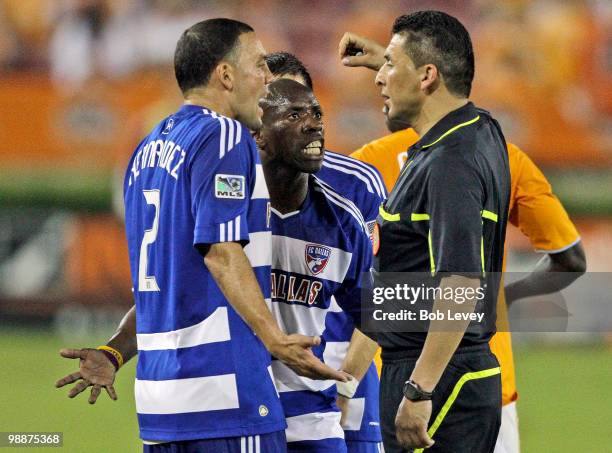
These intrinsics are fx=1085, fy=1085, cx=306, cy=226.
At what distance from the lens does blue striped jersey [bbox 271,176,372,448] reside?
436 centimetres

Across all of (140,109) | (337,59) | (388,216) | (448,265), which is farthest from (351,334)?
(337,59)

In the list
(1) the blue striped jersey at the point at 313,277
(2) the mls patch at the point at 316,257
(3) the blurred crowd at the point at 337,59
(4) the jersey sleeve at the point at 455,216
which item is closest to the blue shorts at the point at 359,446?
(1) the blue striped jersey at the point at 313,277

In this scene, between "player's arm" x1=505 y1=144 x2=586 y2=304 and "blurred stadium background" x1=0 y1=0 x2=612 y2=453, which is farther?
"blurred stadium background" x1=0 y1=0 x2=612 y2=453

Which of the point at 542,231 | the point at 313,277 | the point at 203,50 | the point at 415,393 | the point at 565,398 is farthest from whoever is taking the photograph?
Result: the point at 565,398

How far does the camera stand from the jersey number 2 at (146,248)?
3.68 metres

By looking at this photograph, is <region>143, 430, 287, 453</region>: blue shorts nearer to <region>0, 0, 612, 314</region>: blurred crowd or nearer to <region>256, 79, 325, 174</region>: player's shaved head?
<region>256, 79, 325, 174</region>: player's shaved head

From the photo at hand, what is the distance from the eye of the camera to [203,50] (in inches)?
152

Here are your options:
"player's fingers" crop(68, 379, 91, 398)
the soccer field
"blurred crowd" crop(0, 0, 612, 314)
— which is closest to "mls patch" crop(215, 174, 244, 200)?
"player's fingers" crop(68, 379, 91, 398)

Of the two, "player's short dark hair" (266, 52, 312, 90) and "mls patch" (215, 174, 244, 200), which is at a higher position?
"player's short dark hair" (266, 52, 312, 90)

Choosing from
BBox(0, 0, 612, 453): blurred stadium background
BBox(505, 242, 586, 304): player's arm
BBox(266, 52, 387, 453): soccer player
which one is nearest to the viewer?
BBox(266, 52, 387, 453): soccer player

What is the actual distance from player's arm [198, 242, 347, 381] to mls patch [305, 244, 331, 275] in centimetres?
94

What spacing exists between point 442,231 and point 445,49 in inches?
30.2

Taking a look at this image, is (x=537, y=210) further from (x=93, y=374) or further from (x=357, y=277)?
(x=93, y=374)

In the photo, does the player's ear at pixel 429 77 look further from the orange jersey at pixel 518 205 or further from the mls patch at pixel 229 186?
the orange jersey at pixel 518 205
